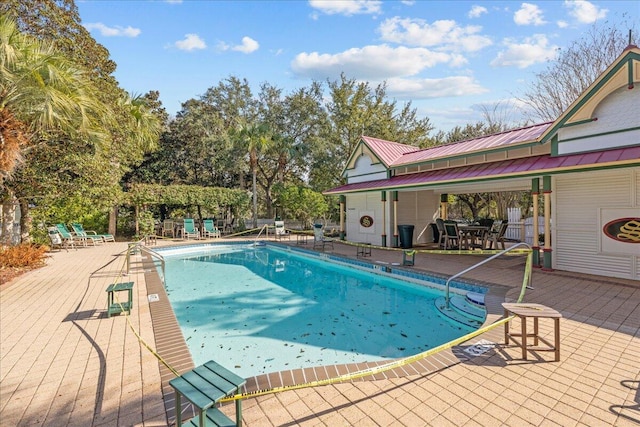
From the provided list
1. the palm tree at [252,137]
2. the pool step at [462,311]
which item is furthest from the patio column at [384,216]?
the palm tree at [252,137]

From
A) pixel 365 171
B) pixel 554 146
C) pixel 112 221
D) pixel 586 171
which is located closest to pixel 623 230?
pixel 586 171

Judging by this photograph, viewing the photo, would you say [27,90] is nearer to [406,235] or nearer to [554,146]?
[406,235]

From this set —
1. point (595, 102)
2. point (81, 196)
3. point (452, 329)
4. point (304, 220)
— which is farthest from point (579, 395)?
point (304, 220)

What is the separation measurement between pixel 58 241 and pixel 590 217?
19.0 m

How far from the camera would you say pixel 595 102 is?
7.83 metres

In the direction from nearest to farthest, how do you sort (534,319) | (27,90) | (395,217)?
(534,319), (27,90), (395,217)

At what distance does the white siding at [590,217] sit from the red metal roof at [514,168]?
592 mm

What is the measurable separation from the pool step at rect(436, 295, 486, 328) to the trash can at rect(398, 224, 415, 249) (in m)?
6.76

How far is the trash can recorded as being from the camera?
1416cm

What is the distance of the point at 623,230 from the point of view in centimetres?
764

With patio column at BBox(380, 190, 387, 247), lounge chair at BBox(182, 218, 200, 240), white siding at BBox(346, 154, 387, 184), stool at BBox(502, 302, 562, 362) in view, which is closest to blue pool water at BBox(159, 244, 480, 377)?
stool at BBox(502, 302, 562, 362)

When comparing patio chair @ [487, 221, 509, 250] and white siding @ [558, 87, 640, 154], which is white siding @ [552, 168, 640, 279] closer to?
white siding @ [558, 87, 640, 154]

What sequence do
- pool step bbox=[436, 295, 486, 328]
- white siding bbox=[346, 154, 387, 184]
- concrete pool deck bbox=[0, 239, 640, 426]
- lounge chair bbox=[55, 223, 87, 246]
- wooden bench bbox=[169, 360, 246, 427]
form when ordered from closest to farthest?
wooden bench bbox=[169, 360, 246, 427] → concrete pool deck bbox=[0, 239, 640, 426] → pool step bbox=[436, 295, 486, 328] → lounge chair bbox=[55, 223, 87, 246] → white siding bbox=[346, 154, 387, 184]

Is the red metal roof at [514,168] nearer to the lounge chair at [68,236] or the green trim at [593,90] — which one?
the green trim at [593,90]
